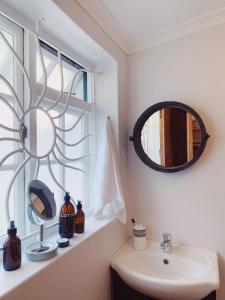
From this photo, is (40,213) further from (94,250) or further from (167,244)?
(167,244)

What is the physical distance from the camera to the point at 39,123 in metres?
1.21

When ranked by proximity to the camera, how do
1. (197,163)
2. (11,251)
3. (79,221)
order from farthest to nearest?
(197,163), (79,221), (11,251)

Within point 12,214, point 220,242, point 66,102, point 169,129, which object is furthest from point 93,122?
point 220,242

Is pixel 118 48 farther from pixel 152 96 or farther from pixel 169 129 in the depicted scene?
pixel 169 129

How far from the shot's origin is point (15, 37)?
1.14 metres

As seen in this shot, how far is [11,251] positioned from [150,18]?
1503 millimetres

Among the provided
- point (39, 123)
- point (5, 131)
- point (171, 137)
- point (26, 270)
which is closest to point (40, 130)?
point (39, 123)

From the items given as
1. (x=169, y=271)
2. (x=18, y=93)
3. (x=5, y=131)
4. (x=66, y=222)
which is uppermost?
(x=18, y=93)

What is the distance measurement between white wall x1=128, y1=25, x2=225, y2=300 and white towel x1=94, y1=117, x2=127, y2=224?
25 cm

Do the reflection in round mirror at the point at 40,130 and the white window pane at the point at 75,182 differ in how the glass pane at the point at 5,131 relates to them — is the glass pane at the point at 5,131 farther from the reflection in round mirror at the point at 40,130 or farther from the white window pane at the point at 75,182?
the white window pane at the point at 75,182

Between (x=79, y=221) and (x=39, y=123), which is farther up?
(x=39, y=123)

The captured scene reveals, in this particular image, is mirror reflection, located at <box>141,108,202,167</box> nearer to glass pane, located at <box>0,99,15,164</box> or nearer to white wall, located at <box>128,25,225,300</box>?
white wall, located at <box>128,25,225,300</box>

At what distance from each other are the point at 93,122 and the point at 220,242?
118 cm

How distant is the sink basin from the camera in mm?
1223
